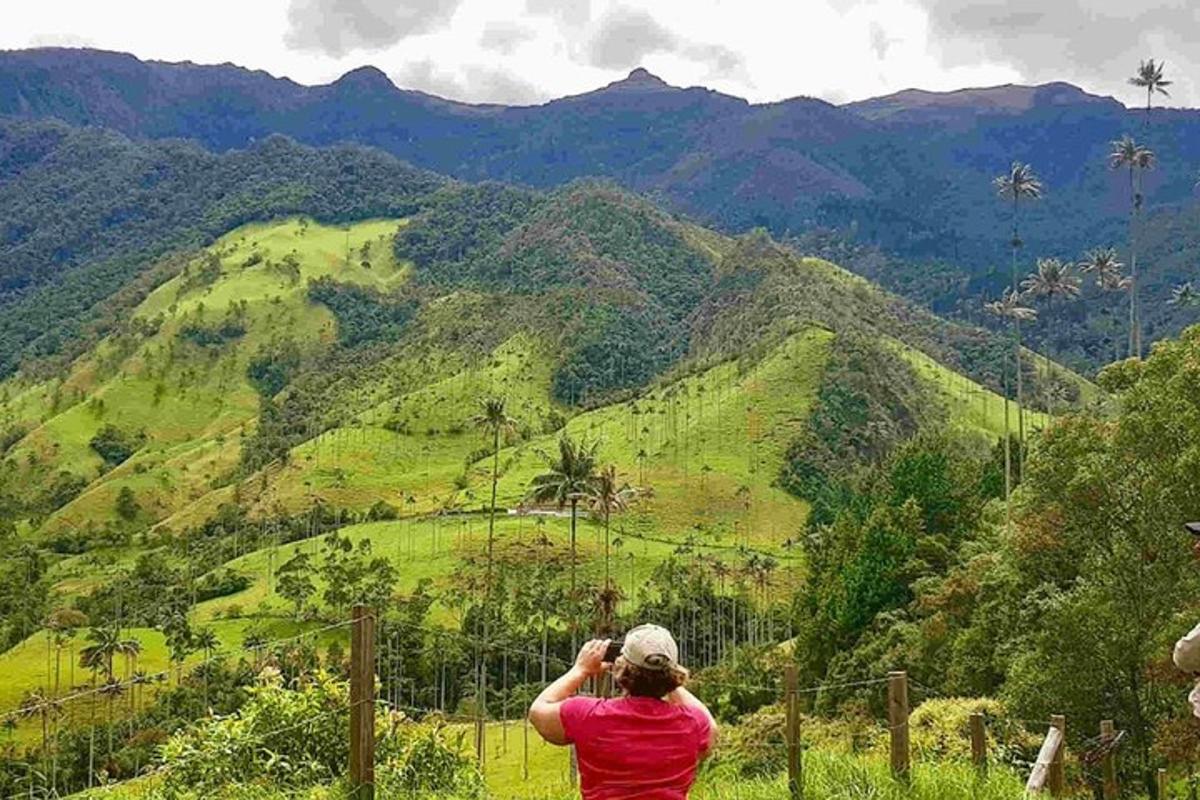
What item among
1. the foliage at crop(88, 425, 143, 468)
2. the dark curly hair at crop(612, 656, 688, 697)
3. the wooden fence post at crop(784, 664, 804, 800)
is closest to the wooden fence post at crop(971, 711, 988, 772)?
the wooden fence post at crop(784, 664, 804, 800)

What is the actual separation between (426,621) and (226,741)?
3267 inches

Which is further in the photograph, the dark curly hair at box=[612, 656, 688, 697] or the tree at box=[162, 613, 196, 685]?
the tree at box=[162, 613, 196, 685]

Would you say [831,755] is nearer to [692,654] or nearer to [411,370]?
[692,654]

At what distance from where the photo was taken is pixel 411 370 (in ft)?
593

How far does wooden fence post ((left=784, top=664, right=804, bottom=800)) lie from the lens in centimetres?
873

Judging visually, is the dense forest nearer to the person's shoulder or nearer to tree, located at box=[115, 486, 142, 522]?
tree, located at box=[115, 486, 142, 522]

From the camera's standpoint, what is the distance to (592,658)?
507cm

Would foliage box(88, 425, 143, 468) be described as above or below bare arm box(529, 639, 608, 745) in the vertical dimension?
below

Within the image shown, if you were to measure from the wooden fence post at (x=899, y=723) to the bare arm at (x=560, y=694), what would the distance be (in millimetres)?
4614

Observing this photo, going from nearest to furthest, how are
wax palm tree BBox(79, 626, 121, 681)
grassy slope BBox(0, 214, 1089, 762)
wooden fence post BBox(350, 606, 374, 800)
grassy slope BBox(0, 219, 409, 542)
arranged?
wooden fence post BBox(350, 606, 374, 800) → wax palm tree BBox(79, 626, 121, 681) → grassy slope BBox(0, 214, 1089, 762) → grassy slope BBox(0, 219, 409, 542)

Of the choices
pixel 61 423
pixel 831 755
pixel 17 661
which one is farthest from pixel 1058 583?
pixel 61 423

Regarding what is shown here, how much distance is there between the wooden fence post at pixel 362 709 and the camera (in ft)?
24.6

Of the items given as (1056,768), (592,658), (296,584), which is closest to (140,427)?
(296,584)

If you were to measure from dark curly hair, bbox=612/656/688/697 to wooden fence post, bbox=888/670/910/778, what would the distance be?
15.4 ft
